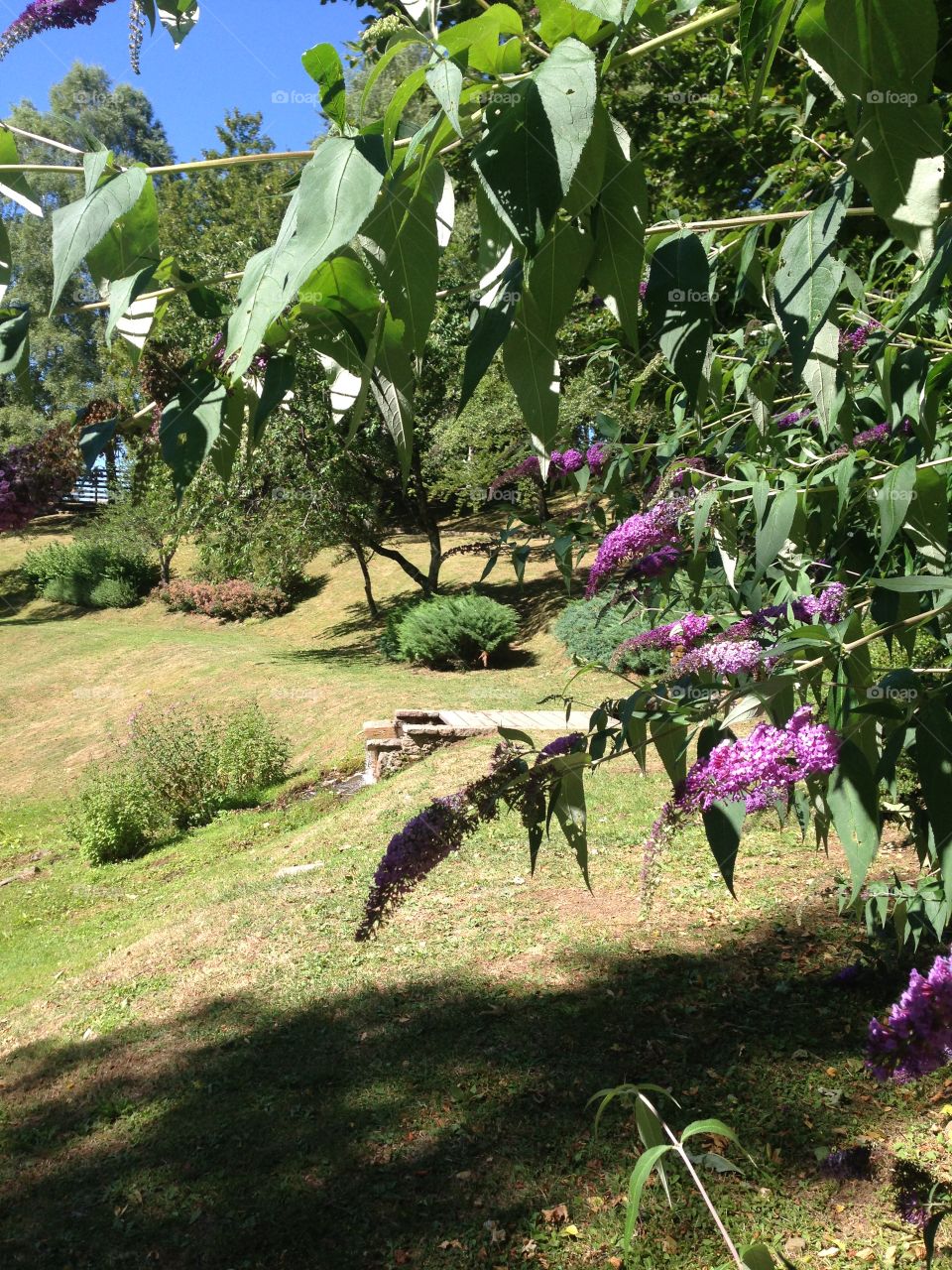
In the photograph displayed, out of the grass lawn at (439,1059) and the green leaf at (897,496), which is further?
the grass lawn at (439,1059)

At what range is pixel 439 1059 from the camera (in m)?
3.72

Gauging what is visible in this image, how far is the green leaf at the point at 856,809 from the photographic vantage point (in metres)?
1.00

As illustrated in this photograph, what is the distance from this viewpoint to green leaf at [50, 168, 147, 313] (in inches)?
20.2

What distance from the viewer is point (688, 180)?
6.45 m

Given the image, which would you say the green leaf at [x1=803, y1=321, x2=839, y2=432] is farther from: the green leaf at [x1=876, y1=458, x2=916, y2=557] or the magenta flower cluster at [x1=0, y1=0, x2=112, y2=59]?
the magenta flower cluster at [x1=0, y1=0, x2=112, y2=59]

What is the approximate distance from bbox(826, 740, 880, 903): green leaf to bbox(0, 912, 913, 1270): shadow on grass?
2188mm

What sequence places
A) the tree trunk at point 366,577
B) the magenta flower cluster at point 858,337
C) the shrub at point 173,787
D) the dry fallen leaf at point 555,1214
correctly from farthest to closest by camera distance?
the tree trunk at point 366,577, the shrub at point 173,787, the dry fallen leaf at point 555,1214, the magenta flower cluster at point 858,337

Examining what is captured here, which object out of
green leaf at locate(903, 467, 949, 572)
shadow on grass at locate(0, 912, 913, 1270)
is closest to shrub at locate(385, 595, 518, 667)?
shadow on grass at locate(0, 912, 913, 1270)

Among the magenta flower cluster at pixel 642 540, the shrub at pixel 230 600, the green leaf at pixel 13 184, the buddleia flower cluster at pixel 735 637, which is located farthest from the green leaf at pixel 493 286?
the shrub at pixel 230 600

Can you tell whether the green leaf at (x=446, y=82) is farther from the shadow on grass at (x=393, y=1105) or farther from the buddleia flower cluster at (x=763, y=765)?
the shadow on grass at (x=393, y=1105)

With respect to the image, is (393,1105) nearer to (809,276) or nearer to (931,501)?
(931,501)

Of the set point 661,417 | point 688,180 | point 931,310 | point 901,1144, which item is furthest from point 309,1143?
point 688,180

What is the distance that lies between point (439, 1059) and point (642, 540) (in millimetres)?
2665

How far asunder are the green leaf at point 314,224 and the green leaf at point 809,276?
0.29 meters
